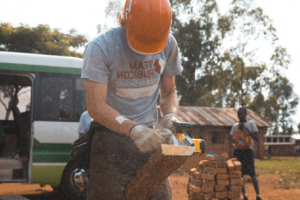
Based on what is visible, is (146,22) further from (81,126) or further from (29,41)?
(29,41)

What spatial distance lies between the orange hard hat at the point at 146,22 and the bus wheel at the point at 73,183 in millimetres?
4632

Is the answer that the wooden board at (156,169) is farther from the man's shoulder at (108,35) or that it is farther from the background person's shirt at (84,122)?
the background person's shirt at (84,122)

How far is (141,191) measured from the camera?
2027 mm

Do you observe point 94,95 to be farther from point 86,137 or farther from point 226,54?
point 226,54

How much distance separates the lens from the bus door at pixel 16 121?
255 inches

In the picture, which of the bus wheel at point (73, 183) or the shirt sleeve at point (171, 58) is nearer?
the shirt sleeve at point (171, 58)

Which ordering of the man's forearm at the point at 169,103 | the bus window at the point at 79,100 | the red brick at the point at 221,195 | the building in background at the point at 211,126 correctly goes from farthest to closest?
the building in background at the point at 211,126 < the bus window at the point at 79,100 < the red brick at the point at 221,195 < the man's forearm at the point at 169,103

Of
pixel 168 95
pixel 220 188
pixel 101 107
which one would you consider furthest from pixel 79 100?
pixel 101 107

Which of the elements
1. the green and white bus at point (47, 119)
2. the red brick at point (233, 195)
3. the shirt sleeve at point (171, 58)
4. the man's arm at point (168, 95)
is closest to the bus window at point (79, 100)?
the green and white bus at point (47, 119)

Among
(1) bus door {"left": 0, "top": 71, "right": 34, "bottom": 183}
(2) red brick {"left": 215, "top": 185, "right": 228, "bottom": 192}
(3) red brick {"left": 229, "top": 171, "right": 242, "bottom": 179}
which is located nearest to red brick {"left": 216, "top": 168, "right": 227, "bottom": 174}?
(3) red brick {"left": 229, "top": 171, "right": 242, "bottom": 179}

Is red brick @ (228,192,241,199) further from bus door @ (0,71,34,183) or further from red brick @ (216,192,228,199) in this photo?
bus door @ (0,71,34,183)

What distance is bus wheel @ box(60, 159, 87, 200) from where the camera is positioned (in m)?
6.25

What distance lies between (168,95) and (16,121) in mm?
5208

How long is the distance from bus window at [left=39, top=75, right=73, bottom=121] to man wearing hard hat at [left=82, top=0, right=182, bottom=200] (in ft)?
14.7
